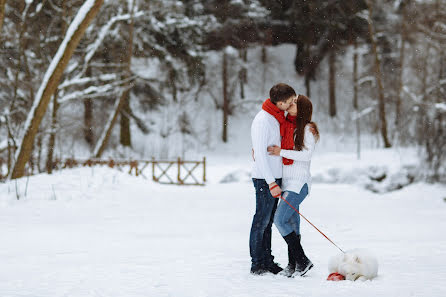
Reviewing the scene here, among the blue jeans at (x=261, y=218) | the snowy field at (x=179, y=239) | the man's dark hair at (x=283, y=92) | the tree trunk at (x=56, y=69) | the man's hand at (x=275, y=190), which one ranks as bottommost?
the snowy field at (x=179, y=239)

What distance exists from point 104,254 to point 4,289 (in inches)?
81.0

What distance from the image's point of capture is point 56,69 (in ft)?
35.1

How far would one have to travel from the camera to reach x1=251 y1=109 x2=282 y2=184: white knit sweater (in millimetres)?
4711

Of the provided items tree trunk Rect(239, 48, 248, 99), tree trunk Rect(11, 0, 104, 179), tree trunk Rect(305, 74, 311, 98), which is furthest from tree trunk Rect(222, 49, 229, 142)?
tree trunk Rect(11, 0, 104, 179)

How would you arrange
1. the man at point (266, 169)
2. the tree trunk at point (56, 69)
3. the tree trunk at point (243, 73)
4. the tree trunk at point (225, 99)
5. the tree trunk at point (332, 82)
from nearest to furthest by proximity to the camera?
the man at point (266, 169)
the tree trunk at point (56, 69)
the tree trunk at point (225, 99)
the tree trunk at point (332, 82)
the tree trunk at point (243, 73)

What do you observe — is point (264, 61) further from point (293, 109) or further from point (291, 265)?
point (291, 265)

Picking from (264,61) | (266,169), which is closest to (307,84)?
(264,61)

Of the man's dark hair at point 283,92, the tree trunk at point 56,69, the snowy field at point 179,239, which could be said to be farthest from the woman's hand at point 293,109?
the tree trunk at point 56,69

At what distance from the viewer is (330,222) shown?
10219 mm

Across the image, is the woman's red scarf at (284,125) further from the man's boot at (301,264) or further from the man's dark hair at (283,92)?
the man's boot at (301,264)

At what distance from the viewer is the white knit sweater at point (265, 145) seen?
4.71 m

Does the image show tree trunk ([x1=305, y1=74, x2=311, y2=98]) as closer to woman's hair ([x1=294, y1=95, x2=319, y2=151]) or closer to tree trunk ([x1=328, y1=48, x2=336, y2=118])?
tree trunk ([x1=328, y1=48, x2=336, y2=118])

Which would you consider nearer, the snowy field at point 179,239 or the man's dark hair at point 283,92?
the snowy field at point 179,239

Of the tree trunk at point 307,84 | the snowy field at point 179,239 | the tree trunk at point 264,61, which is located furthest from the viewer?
the tree trunk at point 264,61
